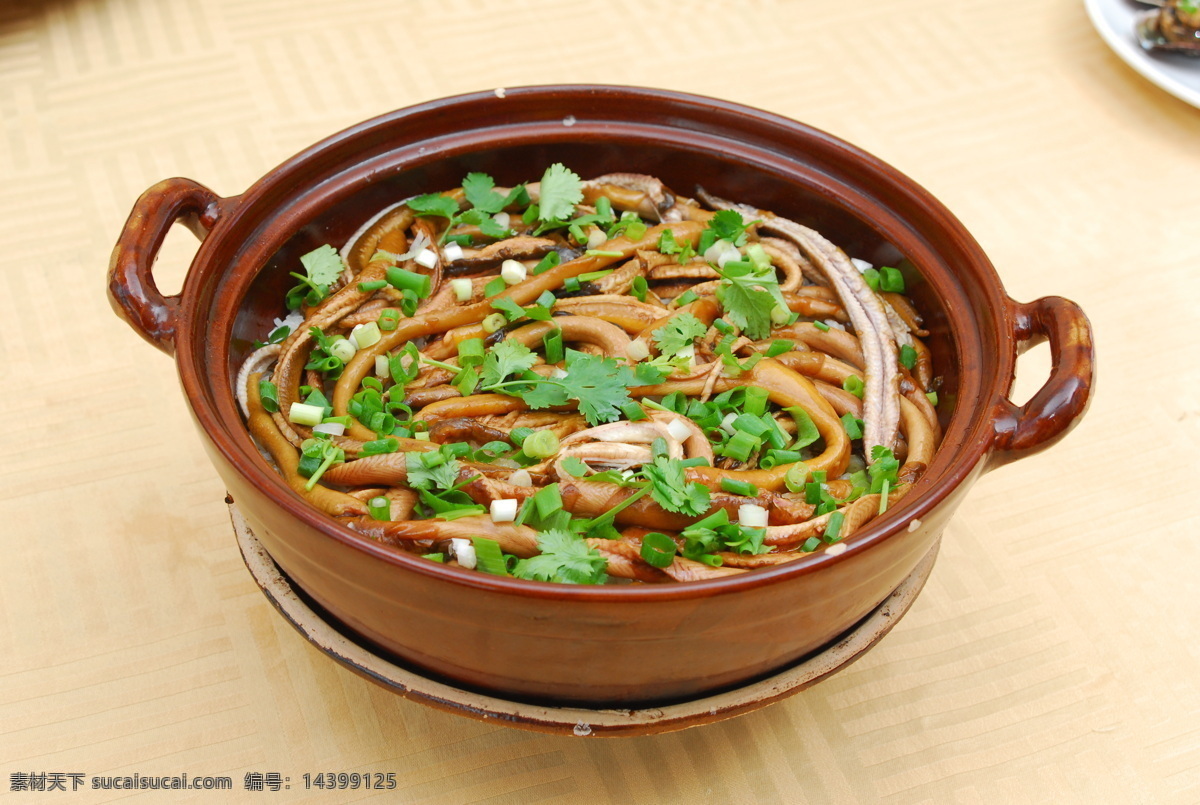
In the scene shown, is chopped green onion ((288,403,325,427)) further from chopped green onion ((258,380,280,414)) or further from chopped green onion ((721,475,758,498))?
chopped green onion ((721,475,758,498))

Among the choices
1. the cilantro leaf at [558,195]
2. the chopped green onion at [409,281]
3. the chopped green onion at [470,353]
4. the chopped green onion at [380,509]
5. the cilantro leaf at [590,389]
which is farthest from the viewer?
the cilantro leaf at [558,195]

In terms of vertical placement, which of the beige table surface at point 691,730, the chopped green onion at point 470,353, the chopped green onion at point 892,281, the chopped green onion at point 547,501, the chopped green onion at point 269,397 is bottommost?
the beige table surface at point 691,730

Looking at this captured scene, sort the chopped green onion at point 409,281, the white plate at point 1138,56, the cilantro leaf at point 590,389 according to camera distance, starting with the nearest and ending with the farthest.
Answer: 1. the cilantro leaf at point 590,389
2. the chopped green onion at point 409,281
3. the white plate at point 1138,56

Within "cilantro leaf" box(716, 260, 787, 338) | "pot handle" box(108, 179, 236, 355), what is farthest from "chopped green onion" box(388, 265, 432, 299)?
"cilantro leaf" box(716, 260, 787, 338)

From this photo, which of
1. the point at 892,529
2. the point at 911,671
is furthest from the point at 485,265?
the point at 911,671

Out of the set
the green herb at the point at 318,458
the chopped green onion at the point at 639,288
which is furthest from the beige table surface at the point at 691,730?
the chopped green onion at the point at 639,288

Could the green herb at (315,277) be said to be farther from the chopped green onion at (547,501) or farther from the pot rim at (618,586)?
the chopped green onion at (547,501)
